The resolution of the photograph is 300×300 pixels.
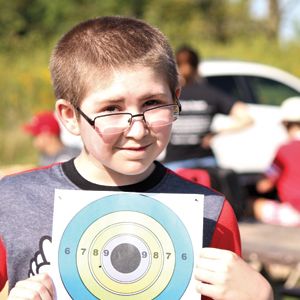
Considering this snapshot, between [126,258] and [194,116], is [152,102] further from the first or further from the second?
[194,116]

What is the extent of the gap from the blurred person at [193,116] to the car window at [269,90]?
337 cm

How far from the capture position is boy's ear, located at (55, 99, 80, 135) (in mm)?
1786

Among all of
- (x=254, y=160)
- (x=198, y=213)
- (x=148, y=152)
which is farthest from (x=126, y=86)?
(x=254, y=160)

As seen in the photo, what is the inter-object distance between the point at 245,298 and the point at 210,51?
709 inches

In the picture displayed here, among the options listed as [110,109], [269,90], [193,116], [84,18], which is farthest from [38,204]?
[84,18]

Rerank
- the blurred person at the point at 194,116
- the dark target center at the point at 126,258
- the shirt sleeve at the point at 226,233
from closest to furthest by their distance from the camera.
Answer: the dark target center at the point at 126,258
the shirt sleeve at the point at 226,233
the blurred person at the point at 194,116

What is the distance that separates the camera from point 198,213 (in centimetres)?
164

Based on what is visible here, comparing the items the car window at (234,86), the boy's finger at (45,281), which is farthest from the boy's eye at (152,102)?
the car window at (234,86)

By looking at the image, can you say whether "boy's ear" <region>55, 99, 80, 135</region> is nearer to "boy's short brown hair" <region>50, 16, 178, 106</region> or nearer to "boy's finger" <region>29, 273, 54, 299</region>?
"boy's short brown hair" <region>50, 16, 178, 106</region>

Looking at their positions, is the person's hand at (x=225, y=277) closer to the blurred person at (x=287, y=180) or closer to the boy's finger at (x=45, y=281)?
the boy's finger at (x=45, y=281)

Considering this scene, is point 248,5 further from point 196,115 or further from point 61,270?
point 61,270

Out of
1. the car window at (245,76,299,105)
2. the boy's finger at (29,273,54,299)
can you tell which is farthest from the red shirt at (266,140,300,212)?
the boy's finger at (29,273,54,299)

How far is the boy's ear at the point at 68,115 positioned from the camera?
1.79 m

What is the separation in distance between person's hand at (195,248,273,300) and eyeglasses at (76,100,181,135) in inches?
10.6
